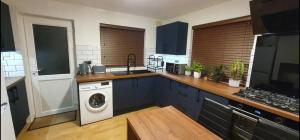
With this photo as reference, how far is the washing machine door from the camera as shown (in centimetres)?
213

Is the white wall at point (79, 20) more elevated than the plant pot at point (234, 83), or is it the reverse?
the white wall at point (79, 20)

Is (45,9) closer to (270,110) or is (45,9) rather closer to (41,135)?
(41,135)

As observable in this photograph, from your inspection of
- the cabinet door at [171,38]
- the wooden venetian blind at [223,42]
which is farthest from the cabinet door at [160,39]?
the wooden venetian blind at [223,42]

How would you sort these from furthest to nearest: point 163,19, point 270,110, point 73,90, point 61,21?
point 163,19 < point 73,90 < point 61,21 < point 270,110

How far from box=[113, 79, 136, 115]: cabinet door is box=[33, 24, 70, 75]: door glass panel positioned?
1052 millimetres

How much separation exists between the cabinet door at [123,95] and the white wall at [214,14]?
4.06ft

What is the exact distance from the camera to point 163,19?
316 centimetres

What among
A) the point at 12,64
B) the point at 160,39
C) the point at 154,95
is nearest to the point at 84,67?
the point at 12,64

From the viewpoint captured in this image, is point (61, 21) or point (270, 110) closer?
point (270, 110)

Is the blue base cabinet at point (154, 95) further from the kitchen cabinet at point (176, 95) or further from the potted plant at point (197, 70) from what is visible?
the potted plant at point (197, 70)

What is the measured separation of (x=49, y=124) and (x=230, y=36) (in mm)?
3193

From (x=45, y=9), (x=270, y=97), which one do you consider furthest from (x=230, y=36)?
(x=45, y=9)

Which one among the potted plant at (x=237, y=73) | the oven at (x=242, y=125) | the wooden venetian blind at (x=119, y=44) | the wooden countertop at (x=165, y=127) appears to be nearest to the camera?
the wooden countertop at (x=165, y=127)

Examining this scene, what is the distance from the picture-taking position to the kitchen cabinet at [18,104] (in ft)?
5.42
